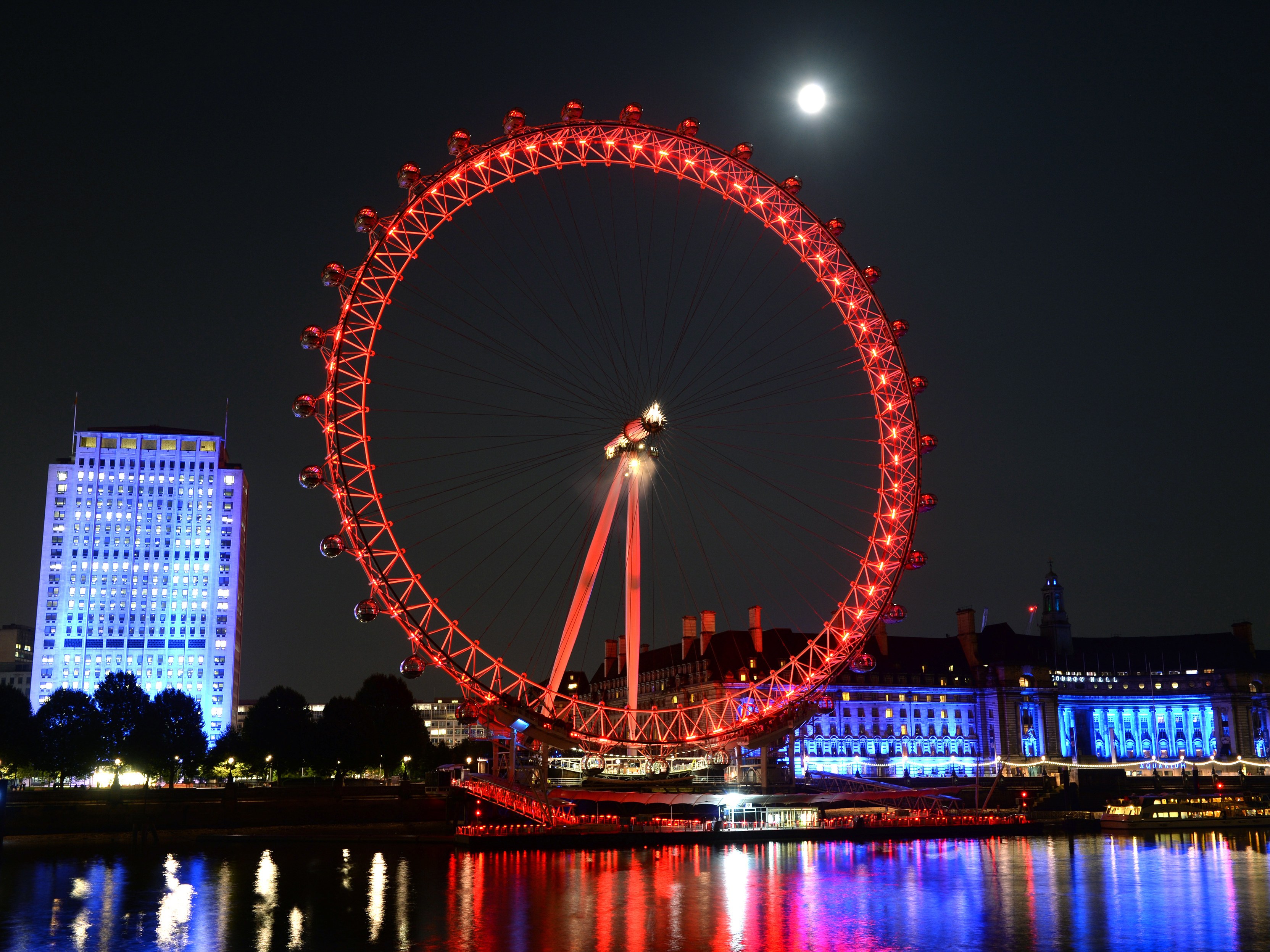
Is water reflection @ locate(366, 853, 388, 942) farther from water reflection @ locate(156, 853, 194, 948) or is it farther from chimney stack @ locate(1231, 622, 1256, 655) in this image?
chimney stack @ locate(1231, 622, 1256, 655)

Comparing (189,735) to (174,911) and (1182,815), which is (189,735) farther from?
(1182,815)

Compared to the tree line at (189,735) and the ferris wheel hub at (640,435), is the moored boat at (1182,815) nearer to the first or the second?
the ferris wheel hub at (640,435)

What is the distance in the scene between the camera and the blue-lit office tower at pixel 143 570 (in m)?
170

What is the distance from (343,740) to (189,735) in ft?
44.9

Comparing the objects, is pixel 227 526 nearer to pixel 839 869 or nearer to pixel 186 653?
pixel 186 653

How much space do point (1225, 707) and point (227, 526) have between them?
143806 mm

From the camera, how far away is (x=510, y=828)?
6694 cm

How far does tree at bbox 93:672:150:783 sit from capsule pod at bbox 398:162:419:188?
2540 inches

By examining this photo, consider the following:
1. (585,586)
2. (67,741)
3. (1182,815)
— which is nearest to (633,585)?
(585,586)

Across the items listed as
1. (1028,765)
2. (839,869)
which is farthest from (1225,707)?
(839,869)

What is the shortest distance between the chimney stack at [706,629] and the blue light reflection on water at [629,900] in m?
88.5

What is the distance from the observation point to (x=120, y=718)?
4050 inches

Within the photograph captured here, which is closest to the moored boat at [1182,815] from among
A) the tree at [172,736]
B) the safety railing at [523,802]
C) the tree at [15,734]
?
the safety railing at [523,802]

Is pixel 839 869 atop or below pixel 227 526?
below
